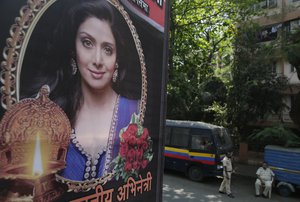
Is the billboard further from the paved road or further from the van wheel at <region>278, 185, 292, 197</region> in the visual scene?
the van wheel at <region>278, 185, 292, 197</region>

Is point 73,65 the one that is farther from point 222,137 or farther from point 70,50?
point 222,137

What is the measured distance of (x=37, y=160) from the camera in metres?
1.79

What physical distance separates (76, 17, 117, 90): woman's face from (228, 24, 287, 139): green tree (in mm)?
15926

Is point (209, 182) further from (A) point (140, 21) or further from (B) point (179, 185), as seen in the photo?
(A) point (140, 21)

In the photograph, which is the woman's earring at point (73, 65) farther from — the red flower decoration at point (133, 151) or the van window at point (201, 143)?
the van window at point (201, 143)

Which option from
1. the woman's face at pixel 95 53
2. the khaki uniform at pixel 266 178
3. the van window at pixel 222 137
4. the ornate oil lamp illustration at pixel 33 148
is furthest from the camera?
the van window at pixel 222 137

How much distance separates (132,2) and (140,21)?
0.57 feet

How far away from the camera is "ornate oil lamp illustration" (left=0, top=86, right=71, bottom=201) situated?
162 cm

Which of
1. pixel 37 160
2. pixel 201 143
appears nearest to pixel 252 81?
pixel 201 143

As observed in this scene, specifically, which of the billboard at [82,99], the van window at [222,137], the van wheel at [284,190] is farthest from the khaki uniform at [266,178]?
the billboard at [82,99]

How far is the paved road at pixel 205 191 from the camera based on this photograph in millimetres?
11195

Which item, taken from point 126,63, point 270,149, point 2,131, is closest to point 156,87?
point 126,63

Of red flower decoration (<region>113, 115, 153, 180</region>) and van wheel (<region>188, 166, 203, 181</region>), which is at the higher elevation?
red flower decoration (<region>113, 115, 153, 180</region>)

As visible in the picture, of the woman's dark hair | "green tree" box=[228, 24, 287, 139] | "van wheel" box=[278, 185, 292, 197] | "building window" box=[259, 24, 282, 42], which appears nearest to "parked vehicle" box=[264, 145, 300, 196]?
"van wheel" box=[278, 185, 292, 197]
